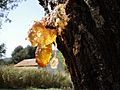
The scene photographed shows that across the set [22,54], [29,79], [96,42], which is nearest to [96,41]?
[96,42]

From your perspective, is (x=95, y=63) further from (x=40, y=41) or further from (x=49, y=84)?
(x=49, y=84)

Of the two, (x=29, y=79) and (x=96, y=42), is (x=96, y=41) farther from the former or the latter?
(x=29, y=79)

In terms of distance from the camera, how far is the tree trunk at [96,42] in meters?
1.78

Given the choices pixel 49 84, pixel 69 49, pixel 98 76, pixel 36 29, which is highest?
pixel 36 29

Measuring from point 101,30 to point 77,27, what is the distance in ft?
0.39

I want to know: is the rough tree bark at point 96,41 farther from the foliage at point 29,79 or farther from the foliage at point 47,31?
the foliage at point 29,79

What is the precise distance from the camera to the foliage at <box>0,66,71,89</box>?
25312mm

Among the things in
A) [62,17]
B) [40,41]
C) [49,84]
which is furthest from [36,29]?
[49,84]

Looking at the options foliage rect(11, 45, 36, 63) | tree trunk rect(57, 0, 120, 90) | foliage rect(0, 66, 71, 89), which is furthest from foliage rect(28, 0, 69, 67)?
foliage rect(11, 45, 36, 63)

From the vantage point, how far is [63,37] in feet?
6.21

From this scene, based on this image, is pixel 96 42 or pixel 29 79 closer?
pixel 96 42

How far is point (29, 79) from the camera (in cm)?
2617

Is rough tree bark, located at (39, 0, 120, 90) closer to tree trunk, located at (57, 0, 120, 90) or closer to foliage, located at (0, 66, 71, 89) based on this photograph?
tree trunk, located at (57, 0, 120, 90)

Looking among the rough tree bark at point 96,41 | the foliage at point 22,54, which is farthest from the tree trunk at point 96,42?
the foliage at point 22,54
